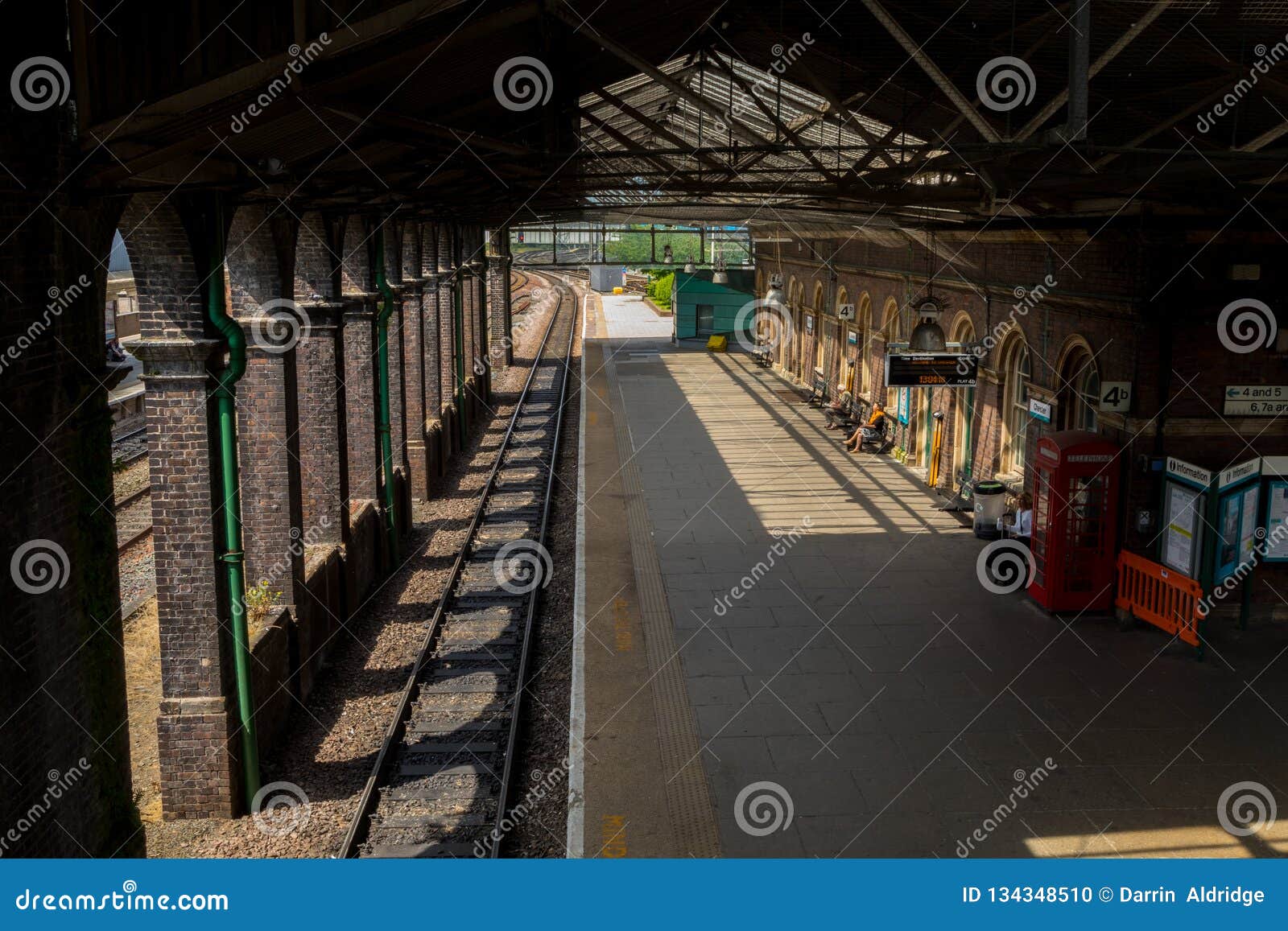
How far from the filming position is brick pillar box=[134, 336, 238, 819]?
814 centimetres

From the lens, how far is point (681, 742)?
9.27 m

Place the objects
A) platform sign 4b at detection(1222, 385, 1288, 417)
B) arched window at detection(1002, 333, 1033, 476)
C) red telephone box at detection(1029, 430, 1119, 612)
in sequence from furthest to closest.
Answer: arched window at detection(1002, 333, 1033, 476)
red telephone box at detection(1029, 430, 1119, 612)
platform sign 4b at detection(1222, 385, 1288, 417)

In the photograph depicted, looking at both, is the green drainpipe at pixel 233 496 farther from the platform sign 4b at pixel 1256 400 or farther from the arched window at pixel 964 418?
the arched window at pixel 964 418

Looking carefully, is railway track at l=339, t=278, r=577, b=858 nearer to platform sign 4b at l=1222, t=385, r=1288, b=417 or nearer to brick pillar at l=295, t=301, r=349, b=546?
brick pillar at l=295, t=301, r=349, b=546

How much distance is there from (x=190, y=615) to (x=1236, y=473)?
359 inches

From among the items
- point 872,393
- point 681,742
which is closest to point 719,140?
point 872,393

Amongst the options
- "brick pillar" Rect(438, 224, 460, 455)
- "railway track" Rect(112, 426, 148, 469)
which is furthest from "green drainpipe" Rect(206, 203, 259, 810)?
"brick pillar" Rect(438, 224, 460, 455)

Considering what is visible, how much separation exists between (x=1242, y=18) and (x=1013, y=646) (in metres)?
5.67

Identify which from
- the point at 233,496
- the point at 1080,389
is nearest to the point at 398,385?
the point at 233,496

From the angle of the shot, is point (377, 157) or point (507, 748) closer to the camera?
point (507, 748)

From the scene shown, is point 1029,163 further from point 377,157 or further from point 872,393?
point 872,393

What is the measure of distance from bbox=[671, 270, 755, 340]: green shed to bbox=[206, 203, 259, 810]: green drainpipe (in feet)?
105

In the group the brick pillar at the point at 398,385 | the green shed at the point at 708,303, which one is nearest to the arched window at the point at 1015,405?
the brick pillar at the point at 398,385

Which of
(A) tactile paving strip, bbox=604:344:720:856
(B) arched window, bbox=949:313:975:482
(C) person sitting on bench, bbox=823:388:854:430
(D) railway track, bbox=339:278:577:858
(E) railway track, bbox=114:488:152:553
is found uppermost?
(B) arched window, bbox=949:313:975:482
